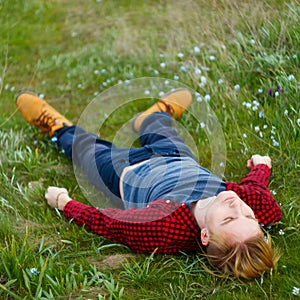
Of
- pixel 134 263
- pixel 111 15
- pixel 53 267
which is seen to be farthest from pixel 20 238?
pixel 111 15

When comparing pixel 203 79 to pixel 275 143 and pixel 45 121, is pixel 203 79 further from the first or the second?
pixel 45 121

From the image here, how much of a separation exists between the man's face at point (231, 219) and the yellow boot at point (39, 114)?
7.22 feet

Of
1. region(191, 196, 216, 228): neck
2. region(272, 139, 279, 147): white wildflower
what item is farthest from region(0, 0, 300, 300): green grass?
region(191, 196, 216, 228): neck

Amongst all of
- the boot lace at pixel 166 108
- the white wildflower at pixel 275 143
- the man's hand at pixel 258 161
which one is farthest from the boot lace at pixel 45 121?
the white wildflower at pixel 275 143

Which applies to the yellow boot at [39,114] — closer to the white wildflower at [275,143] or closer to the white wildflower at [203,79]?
the white wildflower at [203,79]

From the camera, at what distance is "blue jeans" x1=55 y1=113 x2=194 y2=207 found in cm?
405

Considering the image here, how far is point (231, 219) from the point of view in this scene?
9.68 ft

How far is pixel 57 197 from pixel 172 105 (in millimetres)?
1577

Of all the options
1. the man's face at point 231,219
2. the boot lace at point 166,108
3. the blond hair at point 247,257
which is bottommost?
the boot lace at point 166,108

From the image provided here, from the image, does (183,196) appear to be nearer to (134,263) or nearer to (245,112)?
(134,263)

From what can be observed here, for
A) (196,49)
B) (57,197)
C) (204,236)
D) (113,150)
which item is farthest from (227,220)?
(196,49)

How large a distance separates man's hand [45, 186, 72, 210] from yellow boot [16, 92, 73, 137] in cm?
109

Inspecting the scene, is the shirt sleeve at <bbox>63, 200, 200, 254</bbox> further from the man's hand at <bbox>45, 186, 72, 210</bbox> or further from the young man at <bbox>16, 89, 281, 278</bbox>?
the man's hand at <bbox>45, 186, 72, 210</bbox>

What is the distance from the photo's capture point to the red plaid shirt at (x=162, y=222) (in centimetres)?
313
